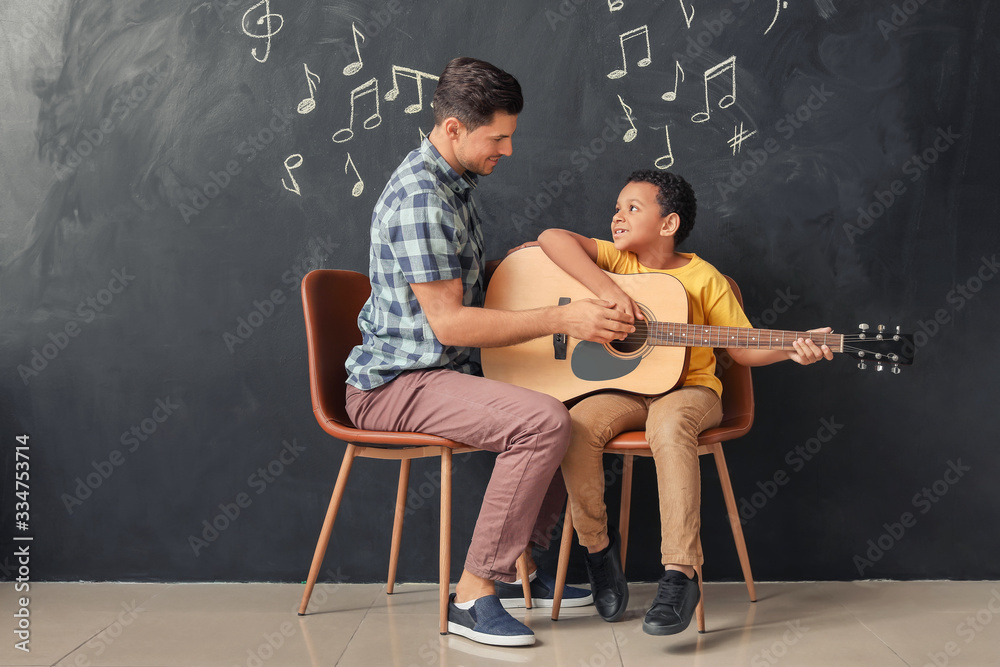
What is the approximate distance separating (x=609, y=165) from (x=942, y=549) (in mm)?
1422

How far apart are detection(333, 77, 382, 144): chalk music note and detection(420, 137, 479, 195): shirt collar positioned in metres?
0.44

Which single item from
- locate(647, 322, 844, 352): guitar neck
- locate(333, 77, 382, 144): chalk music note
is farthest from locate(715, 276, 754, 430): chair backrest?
locate(333, 77, 382, 144): chalk music note

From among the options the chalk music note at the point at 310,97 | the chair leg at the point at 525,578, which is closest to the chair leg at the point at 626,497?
the chair leg at the point at 525,578

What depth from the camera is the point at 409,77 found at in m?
2.20

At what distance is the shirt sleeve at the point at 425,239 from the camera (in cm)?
170

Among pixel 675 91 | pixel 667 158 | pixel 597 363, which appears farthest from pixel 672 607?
pixel 675 91

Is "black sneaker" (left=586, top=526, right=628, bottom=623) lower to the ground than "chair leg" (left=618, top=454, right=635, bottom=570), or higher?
lower

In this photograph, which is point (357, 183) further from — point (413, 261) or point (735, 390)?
point (735, 390)

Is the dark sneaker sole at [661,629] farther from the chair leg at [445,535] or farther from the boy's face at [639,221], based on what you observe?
the boy's face at [639,221]

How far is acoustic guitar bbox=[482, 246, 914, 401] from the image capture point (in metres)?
1.79

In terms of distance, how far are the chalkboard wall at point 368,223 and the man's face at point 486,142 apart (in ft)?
1.32

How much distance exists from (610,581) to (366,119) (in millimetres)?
1386

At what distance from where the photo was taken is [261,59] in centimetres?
221

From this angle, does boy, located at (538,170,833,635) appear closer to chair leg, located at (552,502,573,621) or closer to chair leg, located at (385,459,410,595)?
chair leg, located at (552,502,573,621)
